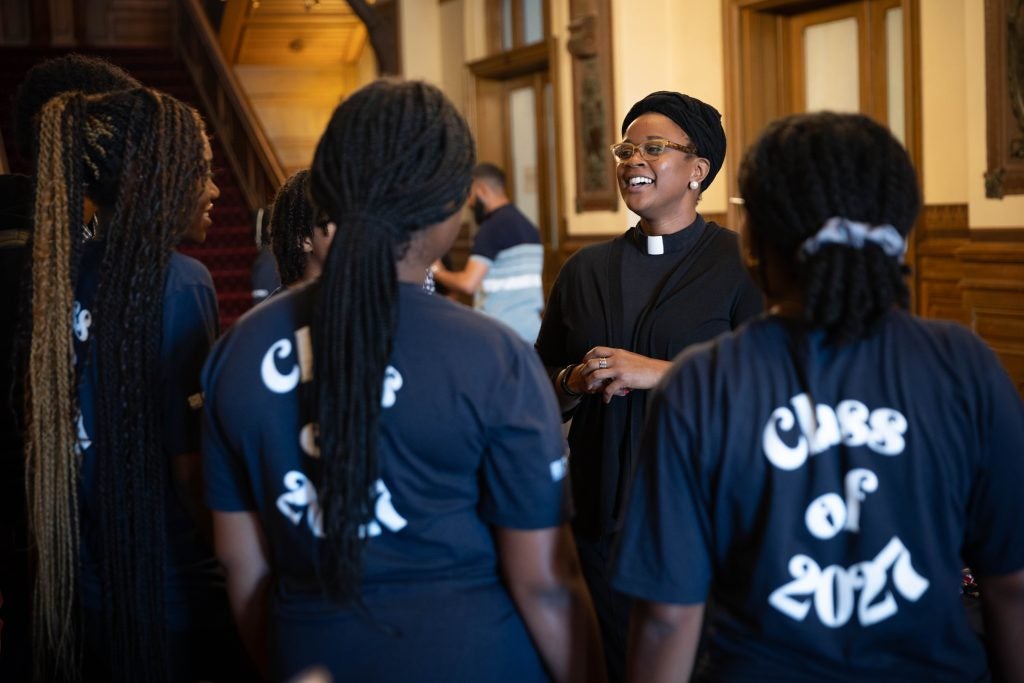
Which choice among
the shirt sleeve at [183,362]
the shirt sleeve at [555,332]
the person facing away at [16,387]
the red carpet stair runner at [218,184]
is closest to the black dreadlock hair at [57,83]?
the person facing away at [16,387]

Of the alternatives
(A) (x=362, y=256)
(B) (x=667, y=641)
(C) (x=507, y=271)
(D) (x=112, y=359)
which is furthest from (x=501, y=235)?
(B) (x=667, y=641)

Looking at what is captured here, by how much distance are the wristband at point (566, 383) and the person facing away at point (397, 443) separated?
2.96 ft

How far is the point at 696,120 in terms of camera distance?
2691 mm

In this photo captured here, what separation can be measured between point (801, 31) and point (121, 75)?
5021 mm

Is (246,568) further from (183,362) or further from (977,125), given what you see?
(977,125)

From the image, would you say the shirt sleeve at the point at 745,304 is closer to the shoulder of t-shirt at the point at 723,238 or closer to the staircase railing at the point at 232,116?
the shoulder of t-shirt at the point at 723,238

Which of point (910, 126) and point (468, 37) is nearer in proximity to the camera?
point (910, 126)

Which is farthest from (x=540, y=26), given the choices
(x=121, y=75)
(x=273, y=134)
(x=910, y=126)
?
(x=121, y=75)

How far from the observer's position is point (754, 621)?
1435 mm

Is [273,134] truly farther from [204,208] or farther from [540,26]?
[204,208]

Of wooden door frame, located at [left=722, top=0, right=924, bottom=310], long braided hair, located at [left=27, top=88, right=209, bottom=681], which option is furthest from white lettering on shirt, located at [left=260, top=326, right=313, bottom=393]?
wooden door frame, located at [left=722, top=0, right=924, bottom=310]

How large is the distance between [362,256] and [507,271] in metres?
4.54

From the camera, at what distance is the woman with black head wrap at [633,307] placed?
8.16 feet

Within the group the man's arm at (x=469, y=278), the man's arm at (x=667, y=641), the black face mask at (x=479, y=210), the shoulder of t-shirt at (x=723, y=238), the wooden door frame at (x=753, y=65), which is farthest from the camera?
the wooden door frame at (x=753, y=65)
